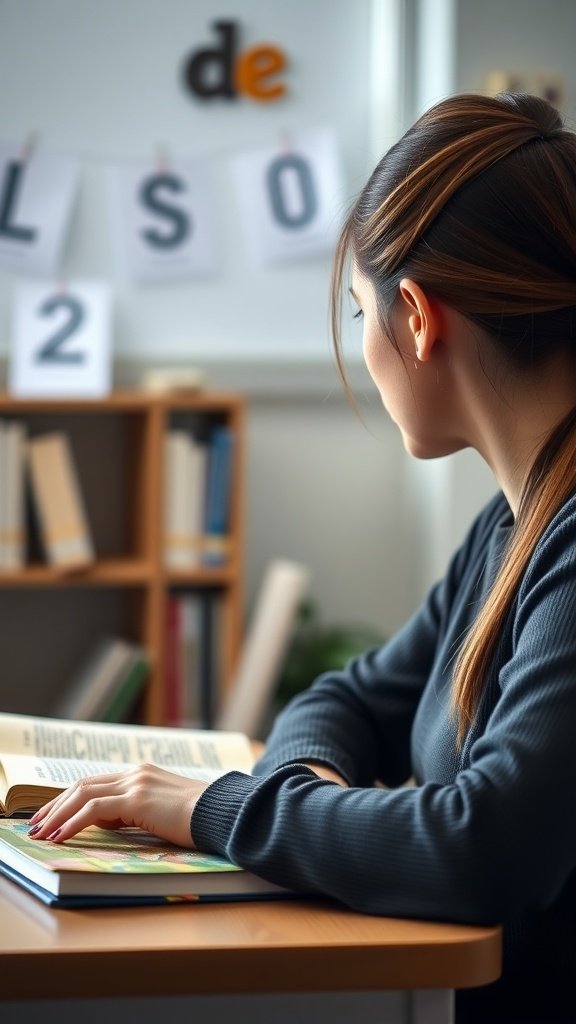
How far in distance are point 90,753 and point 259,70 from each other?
2.13 meters

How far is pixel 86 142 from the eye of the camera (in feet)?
9.05

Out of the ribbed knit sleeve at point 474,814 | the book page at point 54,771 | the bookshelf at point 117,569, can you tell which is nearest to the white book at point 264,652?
the bookshelf at point 117,569

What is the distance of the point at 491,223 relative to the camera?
3.07ft

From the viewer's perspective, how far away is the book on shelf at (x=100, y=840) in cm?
76

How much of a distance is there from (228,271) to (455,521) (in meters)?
0.80

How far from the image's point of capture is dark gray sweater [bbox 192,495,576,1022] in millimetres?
761

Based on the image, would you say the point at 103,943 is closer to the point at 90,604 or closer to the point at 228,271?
the point at 90,604

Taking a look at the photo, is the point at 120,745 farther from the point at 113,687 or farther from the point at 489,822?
the point at 113,687

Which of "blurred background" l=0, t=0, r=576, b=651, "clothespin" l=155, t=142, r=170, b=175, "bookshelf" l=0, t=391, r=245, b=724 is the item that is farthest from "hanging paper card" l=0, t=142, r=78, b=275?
"bookshelf" l=0, t=391, r=245, b=724

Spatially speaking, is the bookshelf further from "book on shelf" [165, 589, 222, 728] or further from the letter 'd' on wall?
the letter 'd' on wall

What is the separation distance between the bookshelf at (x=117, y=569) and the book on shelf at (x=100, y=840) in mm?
1350

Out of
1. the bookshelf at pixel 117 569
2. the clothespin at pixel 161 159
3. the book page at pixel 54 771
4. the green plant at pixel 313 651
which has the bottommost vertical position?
the green plant at pixel 313 651

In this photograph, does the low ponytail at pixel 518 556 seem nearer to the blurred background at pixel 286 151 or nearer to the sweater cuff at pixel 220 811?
the sweater cuff at pixel 220 811

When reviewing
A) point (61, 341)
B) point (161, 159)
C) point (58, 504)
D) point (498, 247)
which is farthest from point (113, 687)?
point (498, 247)
